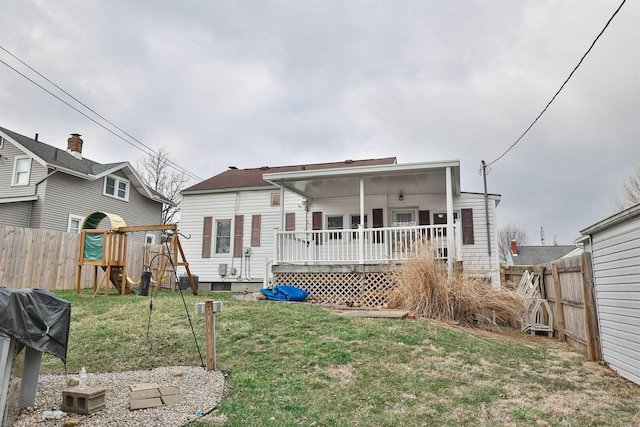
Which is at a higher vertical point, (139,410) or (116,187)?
(116,187)

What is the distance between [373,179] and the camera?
11.8 meters

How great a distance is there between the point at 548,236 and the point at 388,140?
49.1 metres

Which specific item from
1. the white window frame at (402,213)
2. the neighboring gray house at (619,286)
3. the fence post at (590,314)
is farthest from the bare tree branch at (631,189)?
the neighboring gray house at (619,286)

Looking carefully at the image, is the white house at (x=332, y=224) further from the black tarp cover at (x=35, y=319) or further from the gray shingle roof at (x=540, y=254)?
the gray shingle roof at (x=540, y=254)

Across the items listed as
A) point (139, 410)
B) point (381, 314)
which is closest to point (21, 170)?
point (381, 314)

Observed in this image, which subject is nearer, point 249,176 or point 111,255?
point 111,255

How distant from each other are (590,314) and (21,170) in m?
19.7

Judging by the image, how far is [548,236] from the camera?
189 feet

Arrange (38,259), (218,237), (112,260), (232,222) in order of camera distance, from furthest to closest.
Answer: (218,237)
(232,222)
(38,259)
(112,260)

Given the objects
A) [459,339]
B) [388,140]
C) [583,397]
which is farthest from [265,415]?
[388,140]

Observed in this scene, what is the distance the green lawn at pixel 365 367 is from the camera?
3645mm

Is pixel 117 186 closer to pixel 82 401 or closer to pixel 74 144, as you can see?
pixel 74 144

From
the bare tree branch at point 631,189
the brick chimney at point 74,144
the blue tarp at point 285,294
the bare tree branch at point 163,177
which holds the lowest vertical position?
the blue tarp at point 285,294

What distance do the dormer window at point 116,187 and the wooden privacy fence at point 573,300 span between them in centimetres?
1780
